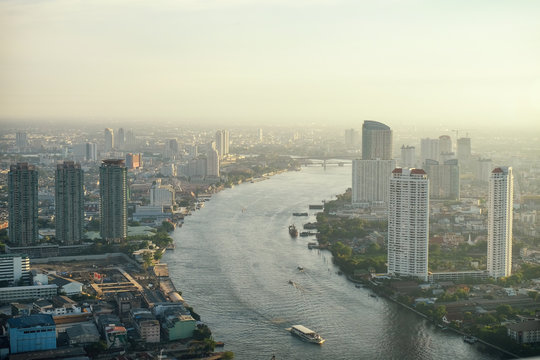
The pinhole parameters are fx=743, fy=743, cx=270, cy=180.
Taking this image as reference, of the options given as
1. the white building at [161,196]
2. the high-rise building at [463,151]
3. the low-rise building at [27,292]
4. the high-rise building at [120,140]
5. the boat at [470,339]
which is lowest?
the boat at [470,339]

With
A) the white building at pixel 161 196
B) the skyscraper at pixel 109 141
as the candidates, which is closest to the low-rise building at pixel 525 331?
the white building at pixel 161 196

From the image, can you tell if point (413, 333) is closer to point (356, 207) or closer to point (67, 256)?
point (67, 256)

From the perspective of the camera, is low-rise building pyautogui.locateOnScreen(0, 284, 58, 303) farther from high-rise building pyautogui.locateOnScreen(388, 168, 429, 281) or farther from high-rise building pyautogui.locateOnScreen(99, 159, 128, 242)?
high-rise building pyautogui.locateOnScreen(388, 168, 429, 281)

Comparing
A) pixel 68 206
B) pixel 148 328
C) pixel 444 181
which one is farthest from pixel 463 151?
pixel 148 328

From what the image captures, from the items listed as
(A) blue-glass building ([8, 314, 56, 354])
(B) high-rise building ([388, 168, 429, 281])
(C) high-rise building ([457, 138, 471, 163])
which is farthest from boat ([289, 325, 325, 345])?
(C) high-rise building ([457, 138, 471, 163])

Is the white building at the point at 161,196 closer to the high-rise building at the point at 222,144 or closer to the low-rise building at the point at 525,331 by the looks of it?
the high-rise building at the point at 222,144

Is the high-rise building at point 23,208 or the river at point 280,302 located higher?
the high-rise building at point 23,208

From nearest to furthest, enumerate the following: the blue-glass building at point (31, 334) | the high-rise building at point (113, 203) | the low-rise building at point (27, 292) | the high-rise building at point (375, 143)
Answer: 1. the blue-glass building at point (31, 334)
2. the low-rise building at point (27, 292)
3. the high-rise building at point (113, 203)
4. the high-rise building at point (375, 143)
